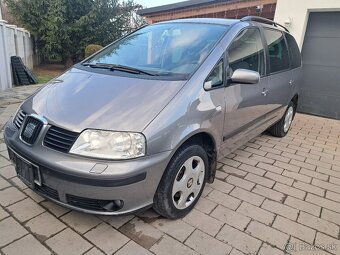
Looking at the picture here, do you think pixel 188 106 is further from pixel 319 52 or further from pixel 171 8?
pixel 171 8

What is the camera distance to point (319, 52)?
21.5 ft

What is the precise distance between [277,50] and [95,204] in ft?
10.8

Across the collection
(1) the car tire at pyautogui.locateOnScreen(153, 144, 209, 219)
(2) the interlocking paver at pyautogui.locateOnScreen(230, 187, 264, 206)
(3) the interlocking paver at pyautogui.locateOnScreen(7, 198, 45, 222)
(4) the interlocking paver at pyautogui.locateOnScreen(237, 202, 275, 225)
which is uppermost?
(1) the car tire at pyautogui.locateOnScreen(153, 144, 209, 219)

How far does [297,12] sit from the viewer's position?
632cm

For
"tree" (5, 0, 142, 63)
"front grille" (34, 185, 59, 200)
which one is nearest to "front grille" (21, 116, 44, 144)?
"front grille" (34, 185, 59, 200)

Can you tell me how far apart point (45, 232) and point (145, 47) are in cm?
196

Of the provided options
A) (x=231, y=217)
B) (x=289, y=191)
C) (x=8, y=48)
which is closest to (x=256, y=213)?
(x=231, y=217)

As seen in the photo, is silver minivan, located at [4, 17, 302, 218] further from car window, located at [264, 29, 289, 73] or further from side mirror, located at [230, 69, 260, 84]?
car window, located at [264, 29, 289, 73]

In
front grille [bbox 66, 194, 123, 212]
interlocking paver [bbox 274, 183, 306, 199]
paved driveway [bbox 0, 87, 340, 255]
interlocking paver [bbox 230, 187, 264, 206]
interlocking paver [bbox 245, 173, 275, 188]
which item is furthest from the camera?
interlocking paver [bbox 245, 173, 275, 188]

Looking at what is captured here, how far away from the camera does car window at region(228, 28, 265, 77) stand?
2785 millimetres

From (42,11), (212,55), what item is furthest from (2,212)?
(42,11)

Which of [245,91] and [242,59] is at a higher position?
[242,59]

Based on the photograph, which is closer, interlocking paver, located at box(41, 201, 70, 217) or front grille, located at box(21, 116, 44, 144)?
front grille, located at box(21, 116, 44, 144)

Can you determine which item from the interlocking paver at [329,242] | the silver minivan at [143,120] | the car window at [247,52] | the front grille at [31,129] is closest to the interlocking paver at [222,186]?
the silver minivan at [143,120]
